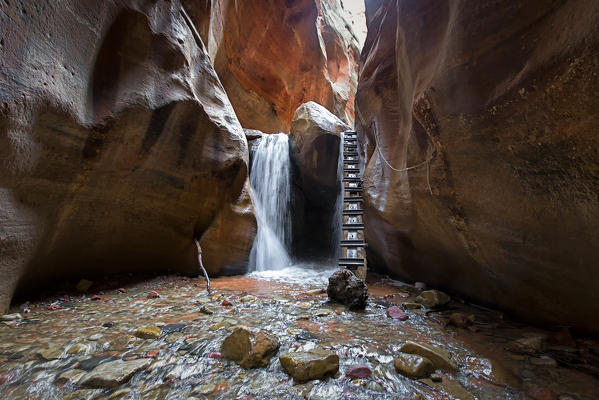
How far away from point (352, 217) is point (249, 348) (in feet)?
14.5

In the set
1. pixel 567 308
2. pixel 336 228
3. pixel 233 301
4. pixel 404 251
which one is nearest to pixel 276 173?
pixel 336 228

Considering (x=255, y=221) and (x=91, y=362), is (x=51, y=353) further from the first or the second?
(x=255, y=221)

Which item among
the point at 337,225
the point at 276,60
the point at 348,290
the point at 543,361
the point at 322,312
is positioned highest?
the point at 276,60

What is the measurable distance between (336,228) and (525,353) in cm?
825

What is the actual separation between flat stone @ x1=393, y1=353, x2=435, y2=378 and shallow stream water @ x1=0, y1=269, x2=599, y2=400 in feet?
0.16

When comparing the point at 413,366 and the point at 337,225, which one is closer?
the point at 413,366

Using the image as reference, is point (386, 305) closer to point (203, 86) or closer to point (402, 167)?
point (402, 167)

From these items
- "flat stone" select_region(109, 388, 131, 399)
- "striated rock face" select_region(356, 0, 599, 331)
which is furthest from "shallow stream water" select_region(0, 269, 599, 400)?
"striated rock face" select_region(356, 0, 599, 331)

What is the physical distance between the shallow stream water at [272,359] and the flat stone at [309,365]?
49 mm

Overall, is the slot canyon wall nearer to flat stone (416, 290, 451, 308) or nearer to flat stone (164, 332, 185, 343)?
flat stone (164, 332, 185, 343)

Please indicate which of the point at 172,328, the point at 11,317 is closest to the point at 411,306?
the point at 172,328

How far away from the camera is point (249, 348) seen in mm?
1975

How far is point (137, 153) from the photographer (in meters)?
3.97

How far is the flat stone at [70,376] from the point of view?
1650 millimetres
